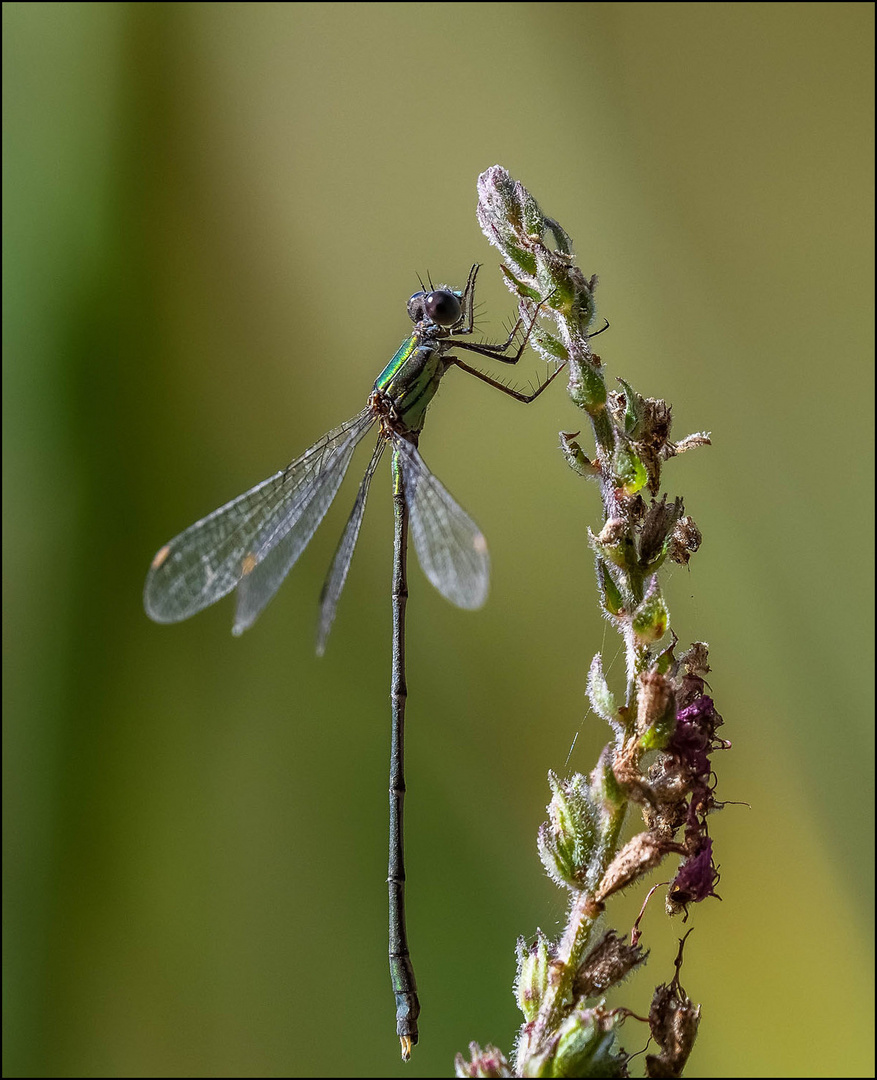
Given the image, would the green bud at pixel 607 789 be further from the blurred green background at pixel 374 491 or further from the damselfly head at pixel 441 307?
the blurred green background at pixel 374 491

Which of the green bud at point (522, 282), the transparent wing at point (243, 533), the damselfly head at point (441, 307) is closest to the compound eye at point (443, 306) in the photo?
the damselfly head at point (441, 307)

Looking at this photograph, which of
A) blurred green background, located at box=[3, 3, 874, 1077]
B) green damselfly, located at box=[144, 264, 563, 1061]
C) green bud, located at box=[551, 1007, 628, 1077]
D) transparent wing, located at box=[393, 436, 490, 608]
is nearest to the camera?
green bud, located at box=[551, 1007, 628, 1077]

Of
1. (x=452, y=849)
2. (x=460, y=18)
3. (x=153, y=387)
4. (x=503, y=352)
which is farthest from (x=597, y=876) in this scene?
(x=460, y=18)

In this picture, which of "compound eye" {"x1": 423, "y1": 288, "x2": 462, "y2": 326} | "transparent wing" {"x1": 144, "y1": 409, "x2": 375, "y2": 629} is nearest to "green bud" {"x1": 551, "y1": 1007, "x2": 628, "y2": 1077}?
"transparent wing" {"x1": 144, "y1": 409, "x2": 375, "y2": 629}

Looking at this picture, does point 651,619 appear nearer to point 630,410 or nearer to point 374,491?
point 630,410

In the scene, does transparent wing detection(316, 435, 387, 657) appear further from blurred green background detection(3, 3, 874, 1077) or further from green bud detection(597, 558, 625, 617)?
blurred green background detection(3, 3, 874, 1077)

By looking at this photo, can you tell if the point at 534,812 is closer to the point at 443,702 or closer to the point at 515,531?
the point at 443,702

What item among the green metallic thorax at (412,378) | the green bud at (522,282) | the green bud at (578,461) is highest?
the green metallic thorax at (412,378)
